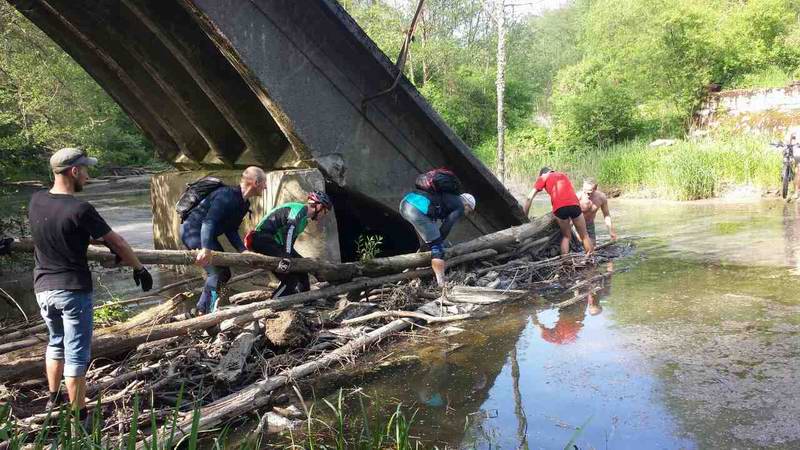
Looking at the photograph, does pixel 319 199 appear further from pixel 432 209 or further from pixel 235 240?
pixel 432 209

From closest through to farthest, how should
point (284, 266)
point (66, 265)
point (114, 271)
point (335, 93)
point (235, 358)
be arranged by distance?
1. point (66, 265)
2. point (235, 358)
3. point (284, 266)
4. point (335, 93)
5. point (114, 271)

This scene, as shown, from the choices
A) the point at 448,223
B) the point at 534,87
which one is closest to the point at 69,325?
the point at 448,223

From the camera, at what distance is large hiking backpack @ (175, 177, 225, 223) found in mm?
6672

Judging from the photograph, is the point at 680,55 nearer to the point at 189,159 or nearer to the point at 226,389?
the point at 189,159

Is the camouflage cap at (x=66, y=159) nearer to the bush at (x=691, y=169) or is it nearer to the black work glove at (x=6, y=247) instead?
the black work glove at (x=6, y=247)

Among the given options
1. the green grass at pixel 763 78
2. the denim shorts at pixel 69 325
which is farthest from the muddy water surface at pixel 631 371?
the green grass at pixel 763 78

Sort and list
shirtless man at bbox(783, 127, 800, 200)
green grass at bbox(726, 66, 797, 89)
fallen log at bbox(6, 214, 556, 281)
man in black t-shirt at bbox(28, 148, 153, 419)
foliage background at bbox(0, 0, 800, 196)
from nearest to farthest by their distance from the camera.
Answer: man in black t-shirt at bbox(28, 148, 153, 419) → fallen log at bbox(6, 214, 556, 281) → shirtless man at bbox(783, 127, 800, 200) → foliage background at bbox(0, 0, 800, 196) → green grass at bbox(726, 66, 797, 89)

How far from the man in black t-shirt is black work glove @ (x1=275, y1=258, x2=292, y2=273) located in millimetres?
1923

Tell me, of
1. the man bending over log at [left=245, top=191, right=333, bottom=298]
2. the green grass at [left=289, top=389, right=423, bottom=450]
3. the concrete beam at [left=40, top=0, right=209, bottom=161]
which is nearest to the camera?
the green grass at [left=289, top=389, right=423, bottom=450]

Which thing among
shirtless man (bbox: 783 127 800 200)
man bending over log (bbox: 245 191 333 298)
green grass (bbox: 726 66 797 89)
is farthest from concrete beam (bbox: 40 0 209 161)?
green grass (bbox: 726 66 797 89)

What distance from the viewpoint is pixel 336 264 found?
688cm

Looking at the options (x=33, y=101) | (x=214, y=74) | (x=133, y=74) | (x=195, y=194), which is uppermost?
(x=33, y=101)

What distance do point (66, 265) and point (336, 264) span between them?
10.0 feet

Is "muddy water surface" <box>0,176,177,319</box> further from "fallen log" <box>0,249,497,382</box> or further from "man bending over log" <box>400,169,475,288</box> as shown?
"man bending over log" <box>400,169,475,288</box>
